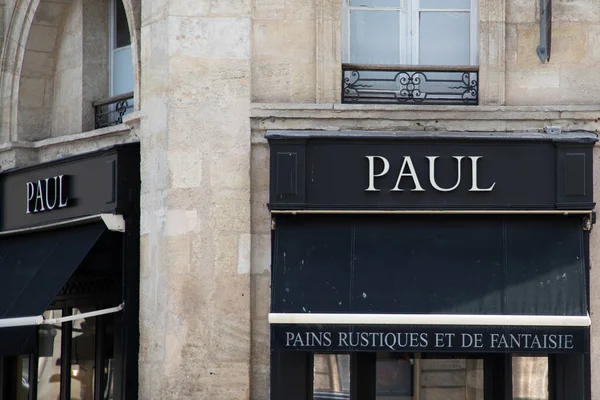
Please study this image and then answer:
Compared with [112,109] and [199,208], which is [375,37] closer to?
[199,208]

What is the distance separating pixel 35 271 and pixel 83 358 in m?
1.40

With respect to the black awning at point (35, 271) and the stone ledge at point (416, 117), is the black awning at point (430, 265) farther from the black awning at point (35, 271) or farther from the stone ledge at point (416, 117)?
the black awning at point (35, 271)

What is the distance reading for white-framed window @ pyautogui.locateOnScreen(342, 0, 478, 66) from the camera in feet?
43.3

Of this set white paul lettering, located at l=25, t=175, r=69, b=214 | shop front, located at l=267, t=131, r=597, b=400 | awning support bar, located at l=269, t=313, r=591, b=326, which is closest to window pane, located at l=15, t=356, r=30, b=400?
white paul lettering, located at l=25, t=175, r=69, b=214

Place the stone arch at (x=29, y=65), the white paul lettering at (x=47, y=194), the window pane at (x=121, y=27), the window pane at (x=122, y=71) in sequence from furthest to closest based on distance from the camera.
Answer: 1. the stone arch at (x=29, y=65)
2. the window pane at (x=121, y=27)
3. the window pane at (x=122, y=71)
4. the white paul lettering at (x=47, y=194)

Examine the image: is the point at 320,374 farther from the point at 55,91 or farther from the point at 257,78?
the point at 55,91

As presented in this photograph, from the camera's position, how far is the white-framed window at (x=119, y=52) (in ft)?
48.2

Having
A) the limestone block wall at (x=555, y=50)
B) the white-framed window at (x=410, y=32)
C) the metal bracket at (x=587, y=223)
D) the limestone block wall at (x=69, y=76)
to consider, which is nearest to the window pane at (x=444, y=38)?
the white-framed window at (x=410, y=32)

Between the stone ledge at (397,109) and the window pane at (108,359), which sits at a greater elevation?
the stone ledge at (397,109)

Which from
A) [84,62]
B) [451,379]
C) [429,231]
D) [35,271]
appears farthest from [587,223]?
[84,62]

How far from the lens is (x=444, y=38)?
13227mm

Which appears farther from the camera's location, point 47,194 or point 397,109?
point 47,194

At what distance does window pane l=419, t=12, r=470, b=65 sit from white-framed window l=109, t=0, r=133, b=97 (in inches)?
127

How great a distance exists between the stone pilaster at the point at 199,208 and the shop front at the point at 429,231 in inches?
15.4
